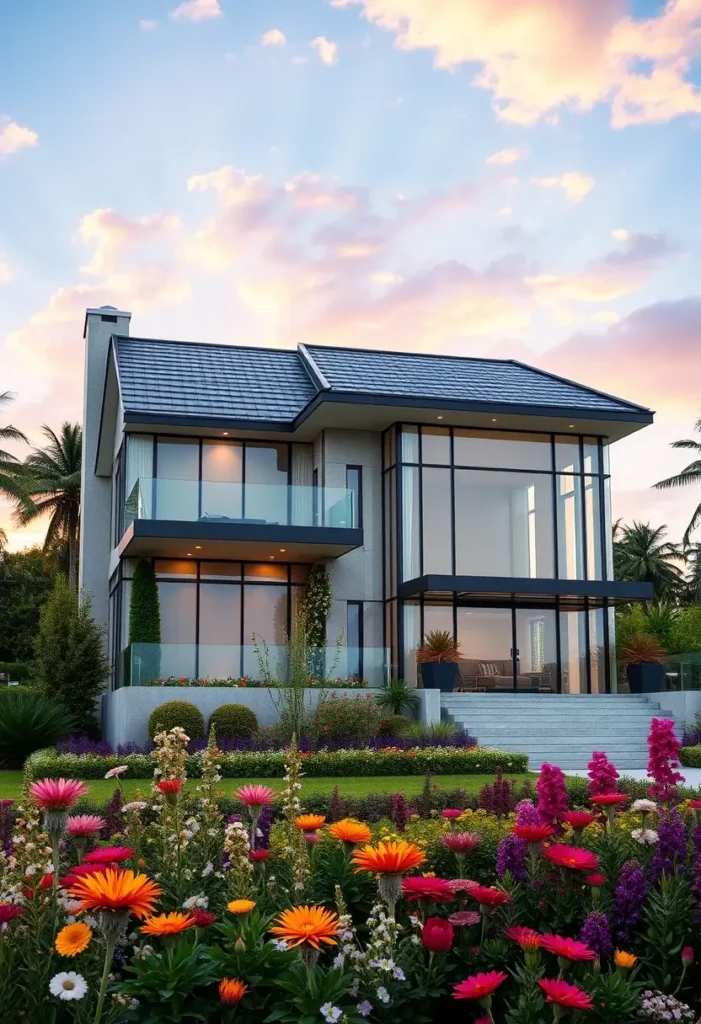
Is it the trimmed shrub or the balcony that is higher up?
the balcony

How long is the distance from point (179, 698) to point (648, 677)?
1001 cm

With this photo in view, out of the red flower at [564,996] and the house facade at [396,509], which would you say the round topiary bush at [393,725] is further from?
the red flower at [564,996]

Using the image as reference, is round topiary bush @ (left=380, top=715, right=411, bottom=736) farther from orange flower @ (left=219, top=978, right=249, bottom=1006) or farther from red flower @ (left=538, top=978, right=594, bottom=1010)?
red flower @ (left=538, top=978, right=594, bottom=1010)

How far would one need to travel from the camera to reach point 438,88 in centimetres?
1870

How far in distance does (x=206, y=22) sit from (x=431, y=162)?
4.68 meters

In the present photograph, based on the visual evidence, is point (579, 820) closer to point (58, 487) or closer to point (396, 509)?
point (396, 509)

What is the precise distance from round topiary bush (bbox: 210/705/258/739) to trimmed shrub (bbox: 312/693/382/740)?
1170 mm

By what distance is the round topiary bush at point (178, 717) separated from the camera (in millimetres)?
19984

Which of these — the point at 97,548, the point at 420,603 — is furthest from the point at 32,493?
the point at 420,603

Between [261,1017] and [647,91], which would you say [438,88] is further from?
[261,1017]

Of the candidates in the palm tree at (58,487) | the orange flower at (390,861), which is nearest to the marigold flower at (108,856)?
the orange flower at (390,861)

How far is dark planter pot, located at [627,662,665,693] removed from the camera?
24.4 meters

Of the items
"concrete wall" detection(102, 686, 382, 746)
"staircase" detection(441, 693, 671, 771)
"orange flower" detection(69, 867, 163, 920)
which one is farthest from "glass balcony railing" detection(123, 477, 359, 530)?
"orange flower" detection(69, 867, 163, 920)

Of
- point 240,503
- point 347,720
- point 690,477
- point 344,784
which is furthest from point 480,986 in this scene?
point 690,477
